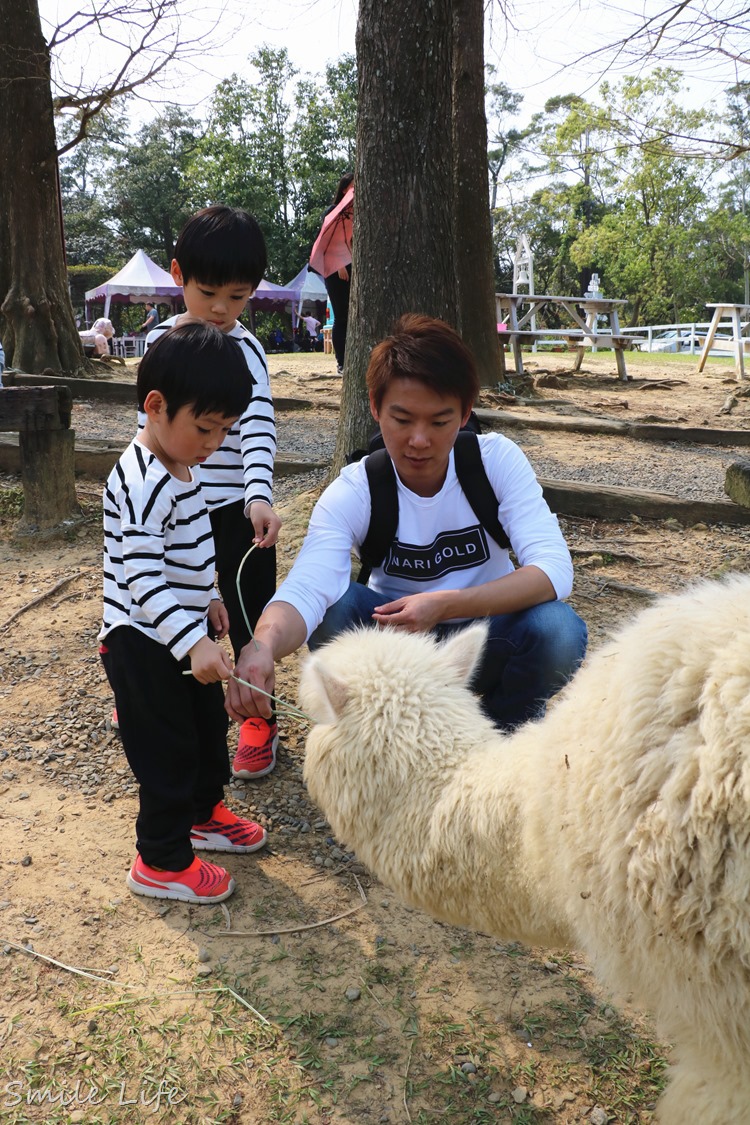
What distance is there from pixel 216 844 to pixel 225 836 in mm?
37

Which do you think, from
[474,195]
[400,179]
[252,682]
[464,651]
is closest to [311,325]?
[474,195]

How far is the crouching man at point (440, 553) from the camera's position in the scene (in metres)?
2.45

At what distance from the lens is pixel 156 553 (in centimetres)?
221

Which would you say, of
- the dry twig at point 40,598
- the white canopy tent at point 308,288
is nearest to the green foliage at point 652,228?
the white canopy tent at point 308,288

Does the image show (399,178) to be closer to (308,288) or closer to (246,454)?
(246,454)

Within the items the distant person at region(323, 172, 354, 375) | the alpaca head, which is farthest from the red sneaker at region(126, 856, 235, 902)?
the distant person at region(323, 172, 354, 375)

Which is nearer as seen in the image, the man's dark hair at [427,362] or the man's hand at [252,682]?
the man's hand at [252,682]

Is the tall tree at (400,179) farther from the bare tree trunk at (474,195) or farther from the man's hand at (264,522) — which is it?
the bare tree trunk at (474,195)

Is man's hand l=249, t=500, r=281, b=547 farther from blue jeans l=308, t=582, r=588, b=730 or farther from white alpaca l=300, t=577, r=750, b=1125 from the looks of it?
white alpaca l=300, t=577, r=750, b=1125

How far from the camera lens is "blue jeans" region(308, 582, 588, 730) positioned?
101 inches

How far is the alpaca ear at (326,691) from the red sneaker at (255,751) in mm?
1266

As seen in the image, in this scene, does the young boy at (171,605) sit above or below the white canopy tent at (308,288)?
below

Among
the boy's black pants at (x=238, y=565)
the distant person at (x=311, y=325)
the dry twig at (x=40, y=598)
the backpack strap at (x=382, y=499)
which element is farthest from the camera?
the distant person at (x=311, y=325)

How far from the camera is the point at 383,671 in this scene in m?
1.98
